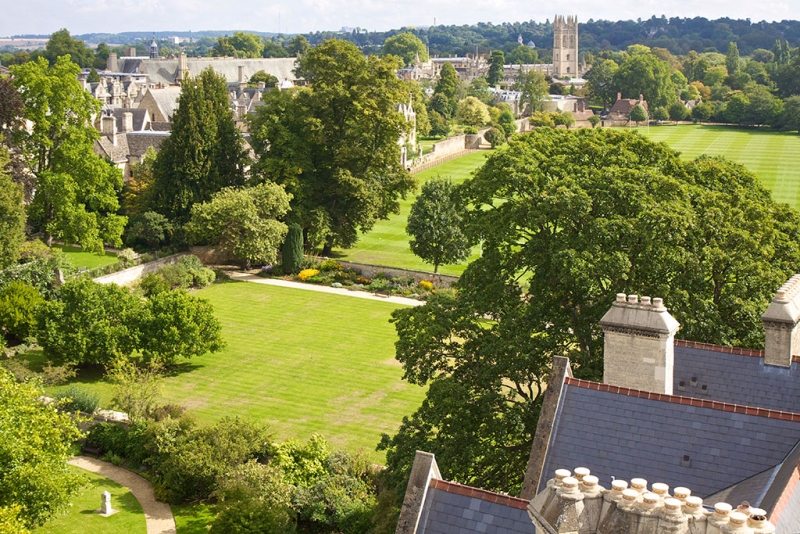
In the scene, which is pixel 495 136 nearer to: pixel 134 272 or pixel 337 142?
pixel 337 142

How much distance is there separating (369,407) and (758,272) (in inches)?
579

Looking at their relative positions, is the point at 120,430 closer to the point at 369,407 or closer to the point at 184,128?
the point at 369,407

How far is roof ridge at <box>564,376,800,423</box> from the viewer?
618 inches

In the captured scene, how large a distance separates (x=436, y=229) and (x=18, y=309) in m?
20.7

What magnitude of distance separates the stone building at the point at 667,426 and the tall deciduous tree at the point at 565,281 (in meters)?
4.49

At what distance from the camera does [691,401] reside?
52.6ft

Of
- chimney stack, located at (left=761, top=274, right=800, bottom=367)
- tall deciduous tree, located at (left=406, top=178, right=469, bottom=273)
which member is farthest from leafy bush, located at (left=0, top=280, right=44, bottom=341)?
chimney stack, located at (left=761, top=274, right=800, bottom=367)

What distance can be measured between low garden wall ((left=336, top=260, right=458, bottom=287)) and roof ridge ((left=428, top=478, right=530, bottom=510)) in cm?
3503

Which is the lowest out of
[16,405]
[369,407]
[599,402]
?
[369,407]

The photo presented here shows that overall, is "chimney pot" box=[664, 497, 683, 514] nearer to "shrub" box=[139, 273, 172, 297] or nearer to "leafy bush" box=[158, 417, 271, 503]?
"leafy bush" box=[158, 417, 271, 503]

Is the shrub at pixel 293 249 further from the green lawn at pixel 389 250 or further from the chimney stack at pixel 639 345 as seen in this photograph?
the chimney stack at pixel 639 345

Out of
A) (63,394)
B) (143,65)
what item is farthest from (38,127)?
(143,65)

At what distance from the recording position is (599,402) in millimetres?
16328

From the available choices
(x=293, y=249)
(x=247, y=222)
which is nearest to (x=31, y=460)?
(x=247, y=222)
